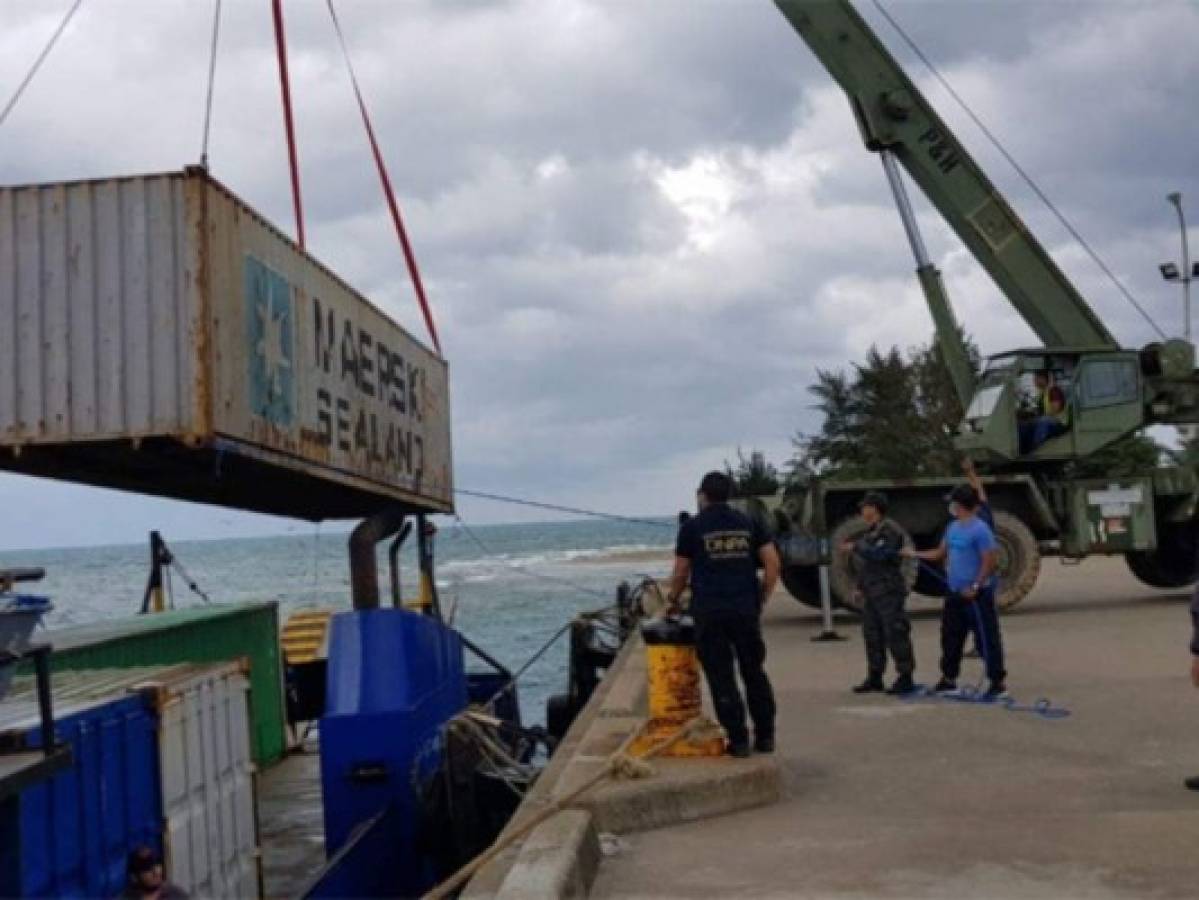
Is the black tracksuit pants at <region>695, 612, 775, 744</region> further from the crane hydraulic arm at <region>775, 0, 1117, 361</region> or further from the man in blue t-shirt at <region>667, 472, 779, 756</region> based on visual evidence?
the crane hydraulic arm at <region>775, 0, 1117, 361</region>

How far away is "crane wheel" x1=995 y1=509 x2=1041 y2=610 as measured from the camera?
17.9 metres

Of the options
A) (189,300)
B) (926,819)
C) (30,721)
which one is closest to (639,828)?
(926,819)

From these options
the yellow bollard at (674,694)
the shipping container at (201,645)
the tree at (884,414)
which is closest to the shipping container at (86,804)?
the shipping container at (201,645)

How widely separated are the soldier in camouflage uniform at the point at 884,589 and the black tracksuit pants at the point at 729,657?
10.9 feet

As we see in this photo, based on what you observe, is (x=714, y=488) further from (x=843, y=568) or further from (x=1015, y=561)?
(x=1015, y=561)

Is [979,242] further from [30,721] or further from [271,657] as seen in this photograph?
[30,721]

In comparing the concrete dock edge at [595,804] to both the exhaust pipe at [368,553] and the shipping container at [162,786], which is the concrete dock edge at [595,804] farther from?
the exhaust pipe at [368,553]

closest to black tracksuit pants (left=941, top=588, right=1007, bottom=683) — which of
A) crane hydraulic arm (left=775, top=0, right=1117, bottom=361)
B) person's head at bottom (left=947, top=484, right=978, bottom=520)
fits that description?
person's head at bottom (left=947, top=484, right=978, bottom=520)

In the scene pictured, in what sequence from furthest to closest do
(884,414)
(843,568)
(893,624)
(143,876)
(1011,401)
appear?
(884,414)
(1011,401)
(843,568)
(893,624)
(143,876)

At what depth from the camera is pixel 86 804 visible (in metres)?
6.74

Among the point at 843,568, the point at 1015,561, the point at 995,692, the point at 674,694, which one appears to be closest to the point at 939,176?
the point at 1015,561

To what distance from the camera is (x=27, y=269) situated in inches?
359

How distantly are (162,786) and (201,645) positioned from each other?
20.8 feet

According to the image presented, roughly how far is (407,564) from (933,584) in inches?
1946
